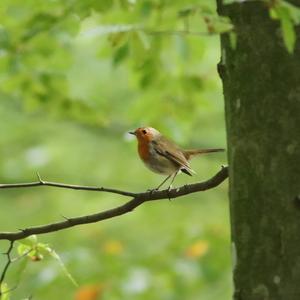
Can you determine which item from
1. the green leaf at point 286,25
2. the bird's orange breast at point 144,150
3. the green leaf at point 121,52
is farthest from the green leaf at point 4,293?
the bird's orange breast at point 144,150

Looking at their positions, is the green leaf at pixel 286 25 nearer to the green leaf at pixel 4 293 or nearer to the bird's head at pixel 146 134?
the green leaf at pixel 4 293

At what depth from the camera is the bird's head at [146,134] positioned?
454 cm

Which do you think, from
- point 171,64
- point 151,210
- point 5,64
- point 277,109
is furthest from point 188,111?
point 277,109

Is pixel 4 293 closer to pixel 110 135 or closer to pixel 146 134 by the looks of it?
pixel 146 134

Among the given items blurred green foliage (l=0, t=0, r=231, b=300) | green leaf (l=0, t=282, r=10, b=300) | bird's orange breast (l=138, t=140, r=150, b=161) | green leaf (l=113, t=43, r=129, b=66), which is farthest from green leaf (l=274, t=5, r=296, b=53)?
bird's orange breast (l=138, t=140, r=150, b=161)

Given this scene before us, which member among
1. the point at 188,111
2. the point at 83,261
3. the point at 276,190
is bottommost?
the point at 83,261

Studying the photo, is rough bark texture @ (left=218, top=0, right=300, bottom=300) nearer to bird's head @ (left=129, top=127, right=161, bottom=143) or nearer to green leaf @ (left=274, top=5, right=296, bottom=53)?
green leaf @ (left=274, top=5, right=296, bottom=53)

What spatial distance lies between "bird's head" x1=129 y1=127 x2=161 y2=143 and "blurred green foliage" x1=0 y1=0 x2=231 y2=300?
0.27 m

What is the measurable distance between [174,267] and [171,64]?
1.37 meters

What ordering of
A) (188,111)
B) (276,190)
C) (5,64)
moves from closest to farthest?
(276,190), (5,64), (188,111)

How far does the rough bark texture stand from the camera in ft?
7.79

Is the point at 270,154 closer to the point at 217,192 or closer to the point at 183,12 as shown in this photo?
the point at 183,12

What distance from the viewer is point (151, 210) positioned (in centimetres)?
694

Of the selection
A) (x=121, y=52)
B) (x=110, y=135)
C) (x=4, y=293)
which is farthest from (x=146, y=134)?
(x=110, y=135)
